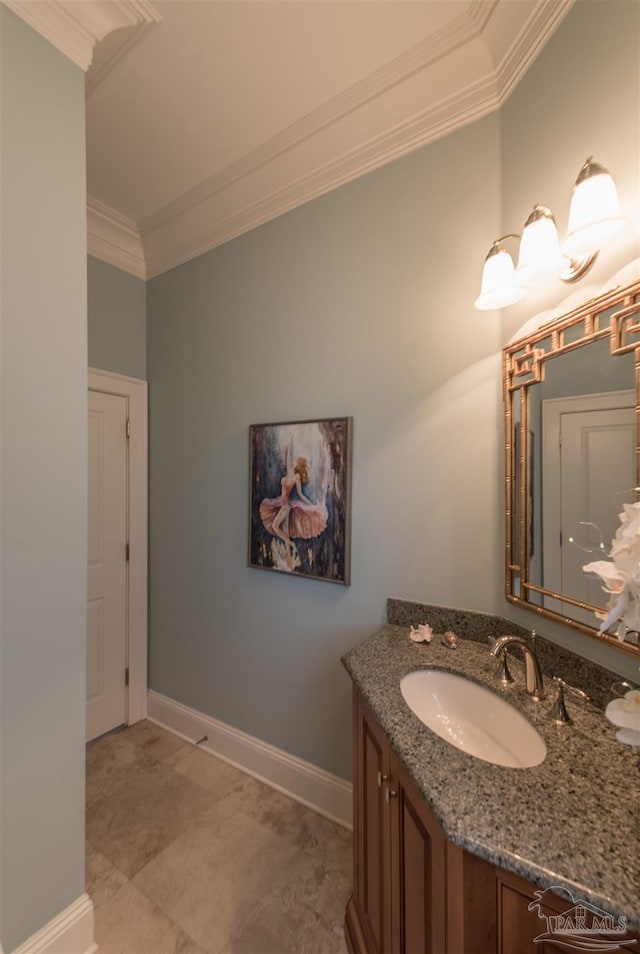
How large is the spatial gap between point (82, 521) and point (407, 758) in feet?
3.80

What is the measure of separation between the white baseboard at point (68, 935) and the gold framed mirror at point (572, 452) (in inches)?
67.8

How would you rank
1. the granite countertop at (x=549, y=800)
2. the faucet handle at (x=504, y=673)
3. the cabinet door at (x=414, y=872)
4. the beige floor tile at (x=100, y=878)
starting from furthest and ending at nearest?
the beige floor tile at (x=100, y=878) < the faucet handle at (x=504, y=673) < the cabinet door at (x=414, y=872) < the granite countertop at (x=549, y=800)

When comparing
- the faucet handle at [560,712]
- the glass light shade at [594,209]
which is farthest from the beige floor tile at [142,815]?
the glass light shade at [594,209]

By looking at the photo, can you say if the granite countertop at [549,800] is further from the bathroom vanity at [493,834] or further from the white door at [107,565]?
the white door at [107,565]

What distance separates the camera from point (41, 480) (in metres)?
1.11

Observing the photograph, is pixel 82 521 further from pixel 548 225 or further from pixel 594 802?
pixel 548 225

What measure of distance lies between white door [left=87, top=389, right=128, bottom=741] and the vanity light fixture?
83.4 inches

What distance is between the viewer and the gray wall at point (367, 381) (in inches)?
44.4

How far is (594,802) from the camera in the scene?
655 millimetres

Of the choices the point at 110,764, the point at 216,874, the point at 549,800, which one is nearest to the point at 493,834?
the point at 549,800

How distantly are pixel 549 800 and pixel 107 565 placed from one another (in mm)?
2327

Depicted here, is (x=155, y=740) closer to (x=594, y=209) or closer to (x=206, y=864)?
(x=206, y=864)

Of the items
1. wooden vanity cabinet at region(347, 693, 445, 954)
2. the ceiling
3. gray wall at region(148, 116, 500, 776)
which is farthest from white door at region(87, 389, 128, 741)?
wooden vanity cabinet at region(347, 693, 445, 954)

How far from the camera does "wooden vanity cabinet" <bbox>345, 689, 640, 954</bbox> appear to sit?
1.95 feet
